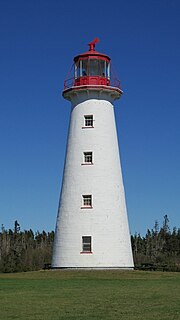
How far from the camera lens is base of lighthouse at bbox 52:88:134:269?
130 feet

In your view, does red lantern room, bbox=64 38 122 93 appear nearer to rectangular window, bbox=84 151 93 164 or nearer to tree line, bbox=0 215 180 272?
rectangular window, bbox=84 151 93 164

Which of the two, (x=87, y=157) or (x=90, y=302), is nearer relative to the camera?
(x=90, y=302)

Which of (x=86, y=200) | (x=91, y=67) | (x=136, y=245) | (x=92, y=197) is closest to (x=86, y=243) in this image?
(x=86, y=200)

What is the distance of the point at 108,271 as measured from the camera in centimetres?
3819

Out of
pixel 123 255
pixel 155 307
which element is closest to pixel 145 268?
pixel 123 255

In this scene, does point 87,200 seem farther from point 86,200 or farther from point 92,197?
point 92,197

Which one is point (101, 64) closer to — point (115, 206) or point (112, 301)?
point (115, 206)

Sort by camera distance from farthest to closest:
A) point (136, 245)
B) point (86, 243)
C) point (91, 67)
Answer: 1. point (136, 245)
2. point (91, 67)
3. point (86, 243)

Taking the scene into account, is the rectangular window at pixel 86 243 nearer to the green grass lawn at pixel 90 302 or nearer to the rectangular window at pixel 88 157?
the rectangular window at pixel 88 157

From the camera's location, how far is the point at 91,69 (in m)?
42.3

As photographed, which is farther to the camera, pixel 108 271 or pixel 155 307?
pixel 108 271

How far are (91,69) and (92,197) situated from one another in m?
9.34

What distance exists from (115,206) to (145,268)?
21.4 ft

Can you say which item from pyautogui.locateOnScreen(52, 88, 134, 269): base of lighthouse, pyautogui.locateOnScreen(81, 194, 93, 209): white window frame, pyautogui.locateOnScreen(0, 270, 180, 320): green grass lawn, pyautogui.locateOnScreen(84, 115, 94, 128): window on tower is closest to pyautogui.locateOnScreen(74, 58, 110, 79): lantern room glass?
pyautogui.locateOnScreen(52, 88, 134, 269): base of lighthouse
